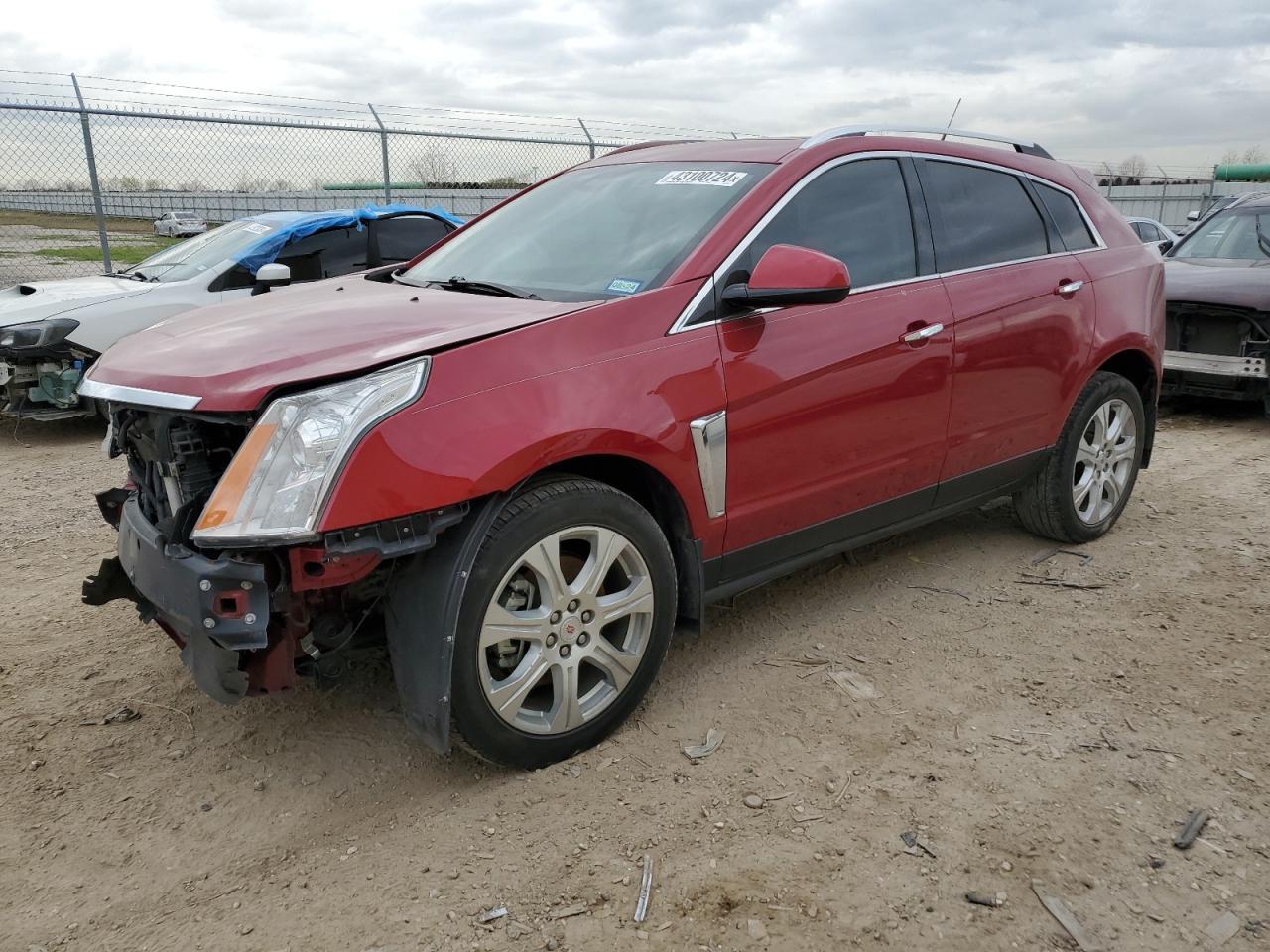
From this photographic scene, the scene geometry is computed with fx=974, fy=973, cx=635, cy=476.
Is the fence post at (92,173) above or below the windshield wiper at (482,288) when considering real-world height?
above

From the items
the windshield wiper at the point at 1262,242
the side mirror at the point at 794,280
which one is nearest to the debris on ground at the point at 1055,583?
the side mirror at the point at 794,280

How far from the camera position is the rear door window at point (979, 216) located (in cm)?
378

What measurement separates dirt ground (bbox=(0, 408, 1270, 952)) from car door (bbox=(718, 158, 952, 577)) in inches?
21.7

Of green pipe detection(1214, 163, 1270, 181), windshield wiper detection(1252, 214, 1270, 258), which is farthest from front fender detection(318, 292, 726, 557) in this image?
green pipe detection(1214, 163, 1270, 181)

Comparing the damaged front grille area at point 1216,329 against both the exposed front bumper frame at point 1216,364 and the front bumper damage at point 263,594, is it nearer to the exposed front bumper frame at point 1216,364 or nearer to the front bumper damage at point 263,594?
the exposed front bumper frame at point 1216,364

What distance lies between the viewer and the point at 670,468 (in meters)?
2.90

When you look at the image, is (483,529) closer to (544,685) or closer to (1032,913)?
(544,685)

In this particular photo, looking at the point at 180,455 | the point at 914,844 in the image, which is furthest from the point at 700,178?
the point at 914,844

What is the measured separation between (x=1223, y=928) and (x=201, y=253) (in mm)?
7610

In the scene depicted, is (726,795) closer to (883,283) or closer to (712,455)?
(712,455)

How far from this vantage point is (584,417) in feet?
8.72

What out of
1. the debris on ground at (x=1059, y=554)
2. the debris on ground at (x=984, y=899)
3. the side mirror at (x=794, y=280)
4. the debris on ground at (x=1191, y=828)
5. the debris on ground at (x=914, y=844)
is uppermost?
the side mirror at (x=794, y=280)

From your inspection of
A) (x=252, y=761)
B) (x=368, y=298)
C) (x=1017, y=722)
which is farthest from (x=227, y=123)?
(x=1017, y=722)

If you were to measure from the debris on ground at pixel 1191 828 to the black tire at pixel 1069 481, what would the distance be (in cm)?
203
